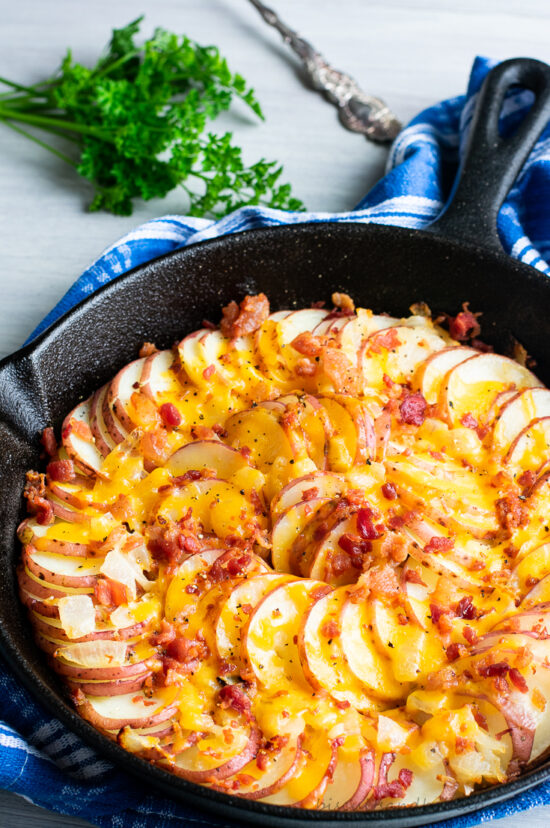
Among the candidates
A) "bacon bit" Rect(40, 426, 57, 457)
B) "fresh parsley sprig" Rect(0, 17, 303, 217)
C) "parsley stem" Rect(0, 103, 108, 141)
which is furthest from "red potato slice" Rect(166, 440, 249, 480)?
"parsley stem" Rect(0, 103, 108, 141)

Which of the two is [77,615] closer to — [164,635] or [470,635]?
[164,635]

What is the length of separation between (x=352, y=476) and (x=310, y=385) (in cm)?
54

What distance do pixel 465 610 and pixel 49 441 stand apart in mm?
1745

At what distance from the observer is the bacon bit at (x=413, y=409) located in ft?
11.9

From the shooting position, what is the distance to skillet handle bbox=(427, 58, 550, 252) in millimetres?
4180

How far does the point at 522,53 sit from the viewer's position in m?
5.62

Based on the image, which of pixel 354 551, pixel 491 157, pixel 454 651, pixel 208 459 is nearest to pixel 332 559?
pixel 354 551

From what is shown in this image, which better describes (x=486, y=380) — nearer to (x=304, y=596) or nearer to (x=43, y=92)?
(x=304, y=596)

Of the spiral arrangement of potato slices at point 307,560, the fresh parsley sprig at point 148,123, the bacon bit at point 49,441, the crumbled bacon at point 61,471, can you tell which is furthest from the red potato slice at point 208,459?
the fresh parsley sprig at point 148,123

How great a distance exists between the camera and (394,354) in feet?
12.5

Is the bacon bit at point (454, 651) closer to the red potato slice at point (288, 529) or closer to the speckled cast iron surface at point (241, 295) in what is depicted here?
the red potato slice at point (288, 529)

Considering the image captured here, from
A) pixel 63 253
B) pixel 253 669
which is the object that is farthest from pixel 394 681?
pixel 63 253

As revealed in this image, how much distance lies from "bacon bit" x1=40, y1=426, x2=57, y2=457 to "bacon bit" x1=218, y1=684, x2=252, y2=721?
124cm

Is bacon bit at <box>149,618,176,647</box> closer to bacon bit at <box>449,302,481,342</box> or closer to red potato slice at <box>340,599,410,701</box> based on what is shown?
red potato slice at <box>340,599,410,701</box>
